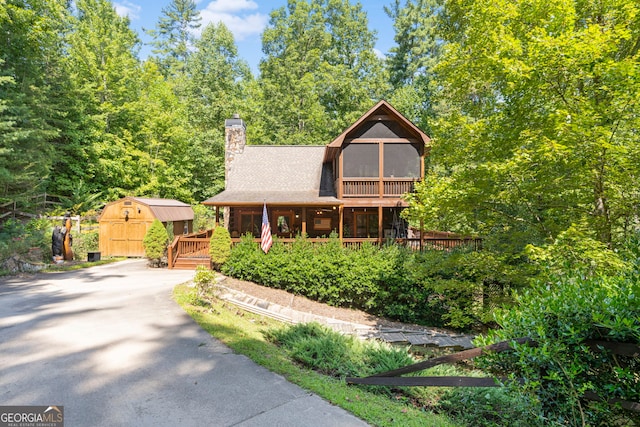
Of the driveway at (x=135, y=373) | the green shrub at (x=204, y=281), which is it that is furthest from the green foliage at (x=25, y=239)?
the green shrub at (x=204, y=281)

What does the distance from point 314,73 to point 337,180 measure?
1943 cm

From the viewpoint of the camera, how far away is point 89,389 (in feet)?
13.2

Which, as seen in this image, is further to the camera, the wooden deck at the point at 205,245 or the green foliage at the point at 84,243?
the green foliage at the point at 84,243

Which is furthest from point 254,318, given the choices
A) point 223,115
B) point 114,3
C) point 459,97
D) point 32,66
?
point 114,3

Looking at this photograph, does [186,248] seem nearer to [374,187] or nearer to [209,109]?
[374,187]

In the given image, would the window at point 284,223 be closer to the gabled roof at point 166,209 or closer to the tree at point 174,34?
the gabled roof at point 166,209

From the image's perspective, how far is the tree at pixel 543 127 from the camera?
580cm

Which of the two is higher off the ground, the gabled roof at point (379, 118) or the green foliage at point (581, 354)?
the gabled roof at point (379, 118)

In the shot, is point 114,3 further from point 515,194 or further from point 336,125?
point 515,194

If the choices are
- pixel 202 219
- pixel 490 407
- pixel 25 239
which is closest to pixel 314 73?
pixel 202 219

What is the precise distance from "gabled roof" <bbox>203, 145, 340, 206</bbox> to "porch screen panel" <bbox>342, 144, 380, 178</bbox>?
64.2 inches

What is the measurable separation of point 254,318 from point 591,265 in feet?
24.8

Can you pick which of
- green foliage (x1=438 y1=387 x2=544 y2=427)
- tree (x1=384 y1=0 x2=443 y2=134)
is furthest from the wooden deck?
tree (x1=384 y1=0 x2=443 y2=134)

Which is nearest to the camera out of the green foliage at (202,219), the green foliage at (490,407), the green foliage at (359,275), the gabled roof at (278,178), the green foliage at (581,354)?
the green foliage at (581,354)
